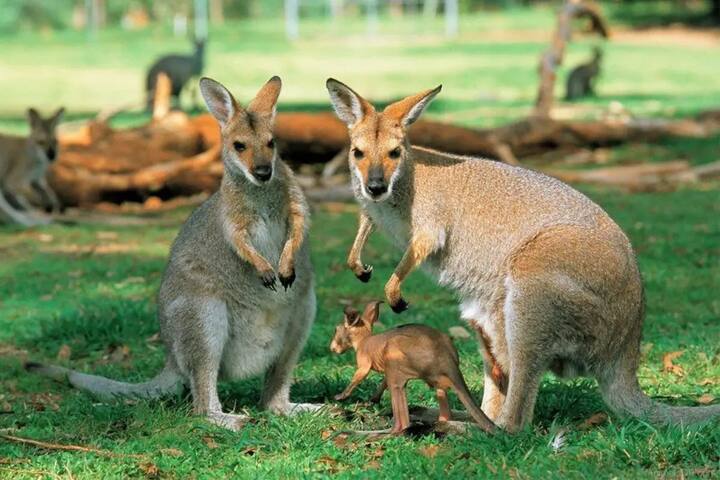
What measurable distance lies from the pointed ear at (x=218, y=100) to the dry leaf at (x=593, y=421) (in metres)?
1.86

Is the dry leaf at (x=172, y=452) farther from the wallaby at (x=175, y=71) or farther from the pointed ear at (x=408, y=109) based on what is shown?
the wallaby at (x=175, y=71)

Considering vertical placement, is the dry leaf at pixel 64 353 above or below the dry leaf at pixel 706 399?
below

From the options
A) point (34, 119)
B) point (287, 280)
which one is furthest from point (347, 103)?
point (34, 119)

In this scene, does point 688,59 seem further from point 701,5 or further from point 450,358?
point 450,358

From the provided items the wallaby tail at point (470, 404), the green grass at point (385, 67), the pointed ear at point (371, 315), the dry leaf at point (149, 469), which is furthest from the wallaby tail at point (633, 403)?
the green grass at point (385, 67)

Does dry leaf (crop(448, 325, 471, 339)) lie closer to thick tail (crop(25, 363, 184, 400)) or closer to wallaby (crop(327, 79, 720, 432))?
wallaby (crop(327, 79, 720, 432))

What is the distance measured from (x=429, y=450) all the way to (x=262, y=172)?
132 cm

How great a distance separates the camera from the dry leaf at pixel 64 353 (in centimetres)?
643

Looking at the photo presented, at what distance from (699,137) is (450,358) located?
34.6 ft

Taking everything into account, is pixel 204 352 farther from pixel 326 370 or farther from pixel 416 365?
pixel 326 370

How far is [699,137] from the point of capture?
14195mm

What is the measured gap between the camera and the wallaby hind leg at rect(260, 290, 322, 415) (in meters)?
5.11

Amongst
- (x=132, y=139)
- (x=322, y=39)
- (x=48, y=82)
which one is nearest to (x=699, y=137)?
(x=132, y=139)

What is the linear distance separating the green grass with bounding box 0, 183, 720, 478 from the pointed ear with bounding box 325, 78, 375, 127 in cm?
120
